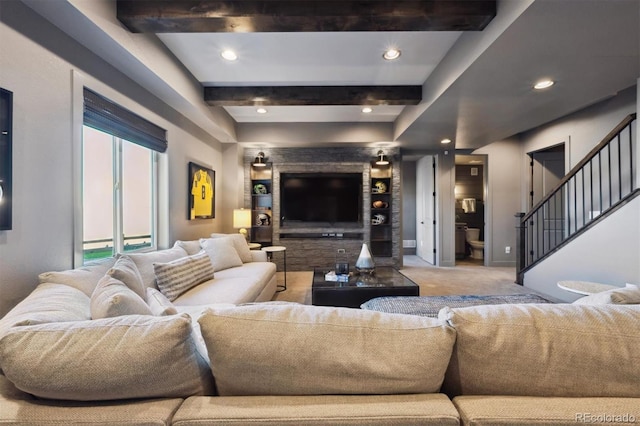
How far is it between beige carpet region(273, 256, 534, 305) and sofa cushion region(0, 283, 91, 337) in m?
2.30

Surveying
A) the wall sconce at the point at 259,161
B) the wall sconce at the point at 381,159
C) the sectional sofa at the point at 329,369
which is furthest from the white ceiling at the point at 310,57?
the sectional sofa at the point at 329,369

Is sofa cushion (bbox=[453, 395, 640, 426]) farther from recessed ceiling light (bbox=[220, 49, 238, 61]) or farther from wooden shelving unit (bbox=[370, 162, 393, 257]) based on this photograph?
wooden shelving unit (bbox=[370, 162, 393, 257])

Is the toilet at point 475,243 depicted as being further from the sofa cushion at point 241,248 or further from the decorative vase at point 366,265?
the sofa cushion at point 241,248

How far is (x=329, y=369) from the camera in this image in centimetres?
71

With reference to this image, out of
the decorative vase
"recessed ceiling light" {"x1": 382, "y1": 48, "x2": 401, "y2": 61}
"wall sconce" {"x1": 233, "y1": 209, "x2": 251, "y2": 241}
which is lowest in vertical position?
the decorative vase

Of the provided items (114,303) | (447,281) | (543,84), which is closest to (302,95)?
(543,84)

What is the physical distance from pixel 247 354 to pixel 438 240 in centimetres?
537

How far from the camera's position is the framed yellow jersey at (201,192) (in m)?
3.65

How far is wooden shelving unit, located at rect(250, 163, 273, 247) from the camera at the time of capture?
203 inches

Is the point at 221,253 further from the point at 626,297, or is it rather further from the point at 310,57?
the point at 626,297

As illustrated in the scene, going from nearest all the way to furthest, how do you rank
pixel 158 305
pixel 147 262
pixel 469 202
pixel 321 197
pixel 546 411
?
1. pixel 546 411
2. pixel 158 305
3. pixel 147 262
4. pixel 321 197
5. pixel 469 202

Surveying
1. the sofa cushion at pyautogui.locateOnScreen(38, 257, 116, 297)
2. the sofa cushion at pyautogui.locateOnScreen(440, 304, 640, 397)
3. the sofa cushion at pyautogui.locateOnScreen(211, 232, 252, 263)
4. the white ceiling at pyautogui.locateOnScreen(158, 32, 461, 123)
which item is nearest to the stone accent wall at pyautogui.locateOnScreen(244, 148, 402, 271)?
the sofa cushion at pyautogui.locateOnScreen(211, 232, 252, 263)

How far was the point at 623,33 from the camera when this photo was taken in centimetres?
181

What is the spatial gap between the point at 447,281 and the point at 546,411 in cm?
400
